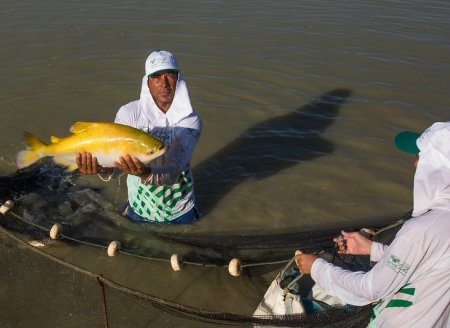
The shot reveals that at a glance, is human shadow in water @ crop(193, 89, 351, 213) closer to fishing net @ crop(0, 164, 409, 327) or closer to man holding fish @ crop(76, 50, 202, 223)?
man holding fish @ crop(76, 50, 202, 223)

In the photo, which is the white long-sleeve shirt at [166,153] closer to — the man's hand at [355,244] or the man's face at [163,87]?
the man's face at [163,87]

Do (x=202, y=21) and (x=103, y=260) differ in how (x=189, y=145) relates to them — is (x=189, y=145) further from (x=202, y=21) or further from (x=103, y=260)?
(x=202, y=21)

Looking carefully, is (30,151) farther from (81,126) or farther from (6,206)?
(6,206)

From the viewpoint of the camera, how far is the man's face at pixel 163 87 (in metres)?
3.99

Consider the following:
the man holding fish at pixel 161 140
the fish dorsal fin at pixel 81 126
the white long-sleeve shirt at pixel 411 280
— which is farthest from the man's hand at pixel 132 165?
the white long-sleeve shirt at pixel 411 280

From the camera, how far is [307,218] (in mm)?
5426

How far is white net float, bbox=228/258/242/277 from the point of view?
392cm

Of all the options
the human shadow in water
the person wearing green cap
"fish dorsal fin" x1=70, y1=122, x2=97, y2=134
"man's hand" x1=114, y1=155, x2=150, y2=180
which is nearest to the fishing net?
the person wearing green cap

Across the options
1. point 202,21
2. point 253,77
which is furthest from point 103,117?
point 202,21

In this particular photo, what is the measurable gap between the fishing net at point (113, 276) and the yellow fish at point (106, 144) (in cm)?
81

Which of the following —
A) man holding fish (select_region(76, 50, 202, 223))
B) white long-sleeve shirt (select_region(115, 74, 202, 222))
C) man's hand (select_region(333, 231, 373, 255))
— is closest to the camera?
man's hand (select_region(333, 231, 373, 255))

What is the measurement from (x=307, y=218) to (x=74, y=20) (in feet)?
26.2

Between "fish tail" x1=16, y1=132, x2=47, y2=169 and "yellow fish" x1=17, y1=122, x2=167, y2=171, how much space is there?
1cm

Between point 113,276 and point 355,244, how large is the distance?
7.61ft
